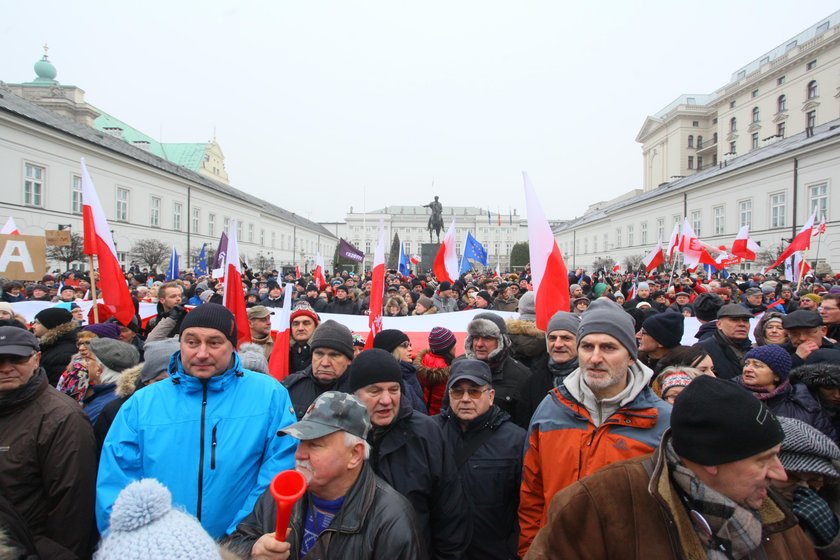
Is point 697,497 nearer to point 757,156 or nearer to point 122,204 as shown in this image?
point 122,204

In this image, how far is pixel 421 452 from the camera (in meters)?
2.49

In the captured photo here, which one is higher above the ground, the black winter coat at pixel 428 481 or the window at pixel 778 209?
the window at pixel 778 209

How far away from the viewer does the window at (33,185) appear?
2406 centimetres

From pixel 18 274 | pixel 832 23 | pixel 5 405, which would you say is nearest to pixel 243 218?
pixel 18 274

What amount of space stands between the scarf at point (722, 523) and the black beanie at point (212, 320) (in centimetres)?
209

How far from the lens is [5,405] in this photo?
245 centimetres

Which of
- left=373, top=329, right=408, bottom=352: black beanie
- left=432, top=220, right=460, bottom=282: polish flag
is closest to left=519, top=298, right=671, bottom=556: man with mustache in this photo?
left=373, top=329, right=408, bottom=352: black beanie

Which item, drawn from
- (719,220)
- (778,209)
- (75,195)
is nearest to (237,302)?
(75,195)

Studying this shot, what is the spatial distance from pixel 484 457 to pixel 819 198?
33.0 meters

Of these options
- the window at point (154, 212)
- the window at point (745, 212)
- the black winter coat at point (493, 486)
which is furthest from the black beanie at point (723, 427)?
the window at point (745, 212)

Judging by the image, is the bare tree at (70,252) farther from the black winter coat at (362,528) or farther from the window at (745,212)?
the window at (745,212)

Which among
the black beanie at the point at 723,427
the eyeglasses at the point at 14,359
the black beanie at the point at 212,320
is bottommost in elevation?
the eyeglasses at the point at 14,359

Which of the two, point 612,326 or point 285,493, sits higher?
point 612,326

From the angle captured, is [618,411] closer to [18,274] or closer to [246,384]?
[246,384]
